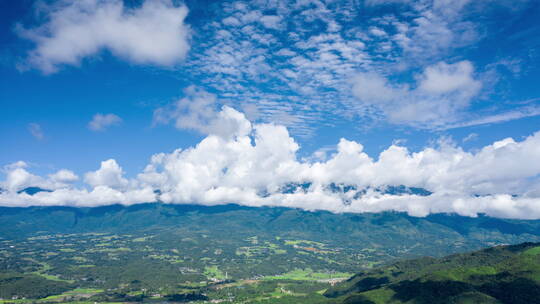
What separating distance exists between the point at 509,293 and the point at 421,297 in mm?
43281

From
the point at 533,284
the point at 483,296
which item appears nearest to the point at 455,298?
the point at 483,296

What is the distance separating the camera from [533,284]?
183625 millimetres

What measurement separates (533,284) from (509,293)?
43.3 ft

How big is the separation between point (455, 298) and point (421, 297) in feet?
59.8

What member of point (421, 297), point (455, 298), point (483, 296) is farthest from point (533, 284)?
point (421, 297)

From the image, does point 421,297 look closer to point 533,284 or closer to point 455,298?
point 455,298

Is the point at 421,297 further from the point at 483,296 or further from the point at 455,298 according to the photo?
the point at 483,296

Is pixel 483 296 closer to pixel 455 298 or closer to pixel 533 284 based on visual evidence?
pixel 455 298

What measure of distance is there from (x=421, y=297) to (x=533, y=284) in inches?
2200

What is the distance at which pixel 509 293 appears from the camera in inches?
7249

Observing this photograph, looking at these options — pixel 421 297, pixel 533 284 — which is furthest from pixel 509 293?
pixel 421 297

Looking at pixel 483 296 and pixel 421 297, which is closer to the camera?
pixel 483 296

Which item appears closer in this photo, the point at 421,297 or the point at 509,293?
the point at 509,293
